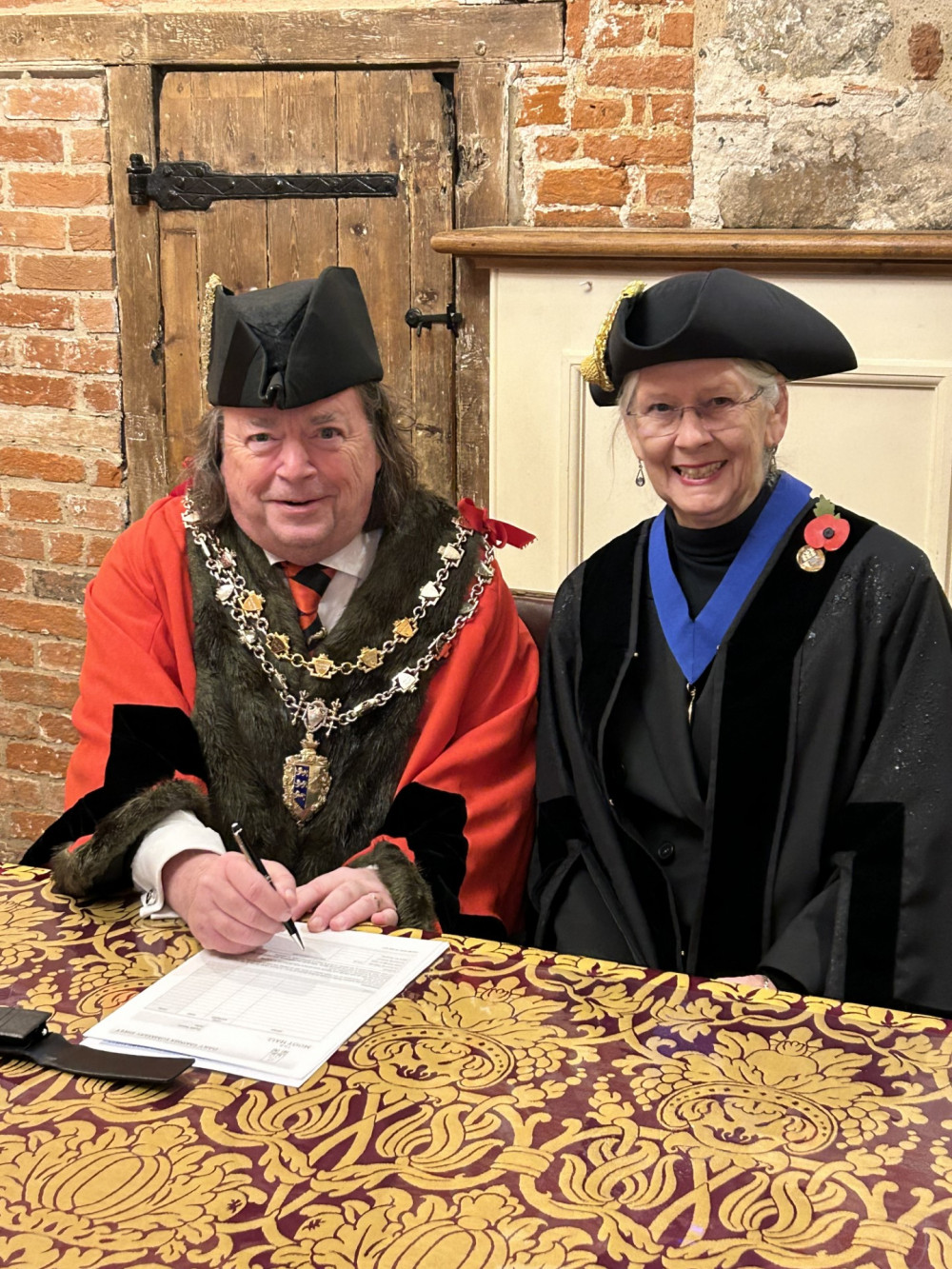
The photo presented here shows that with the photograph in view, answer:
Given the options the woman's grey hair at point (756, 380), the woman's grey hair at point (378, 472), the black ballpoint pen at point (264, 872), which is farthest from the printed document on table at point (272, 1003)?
the woman's grey hair at point (756, 380)

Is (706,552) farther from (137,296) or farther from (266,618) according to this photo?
(137,296)

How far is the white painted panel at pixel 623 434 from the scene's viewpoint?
3089 millimetres

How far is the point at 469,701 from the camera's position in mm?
2109

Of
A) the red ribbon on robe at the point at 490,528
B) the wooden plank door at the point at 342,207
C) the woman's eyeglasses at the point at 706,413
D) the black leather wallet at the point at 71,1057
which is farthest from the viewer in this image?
the wooden plank door at the point at 342,207

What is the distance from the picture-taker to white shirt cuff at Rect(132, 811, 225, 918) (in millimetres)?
1722

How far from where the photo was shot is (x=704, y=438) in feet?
6.31

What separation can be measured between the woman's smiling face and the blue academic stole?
0.14 feet

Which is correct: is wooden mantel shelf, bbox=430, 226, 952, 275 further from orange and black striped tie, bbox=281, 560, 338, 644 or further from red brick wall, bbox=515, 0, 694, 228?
orange and black striped tie, bbox=281, 560, 338, 644

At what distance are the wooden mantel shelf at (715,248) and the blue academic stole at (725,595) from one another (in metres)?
1.19

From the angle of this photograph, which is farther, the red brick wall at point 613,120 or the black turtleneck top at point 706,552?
the red brick wall at point 613,120

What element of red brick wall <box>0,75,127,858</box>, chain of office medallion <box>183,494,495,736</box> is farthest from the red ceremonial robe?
red brick wall <box>0,75,127,858</box>

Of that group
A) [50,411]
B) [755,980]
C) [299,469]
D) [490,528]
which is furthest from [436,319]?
[755,980]

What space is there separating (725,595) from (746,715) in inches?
7.1

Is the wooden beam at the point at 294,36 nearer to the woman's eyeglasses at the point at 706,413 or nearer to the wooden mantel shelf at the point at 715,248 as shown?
the wooden mantel shelf at the point at 715,248
